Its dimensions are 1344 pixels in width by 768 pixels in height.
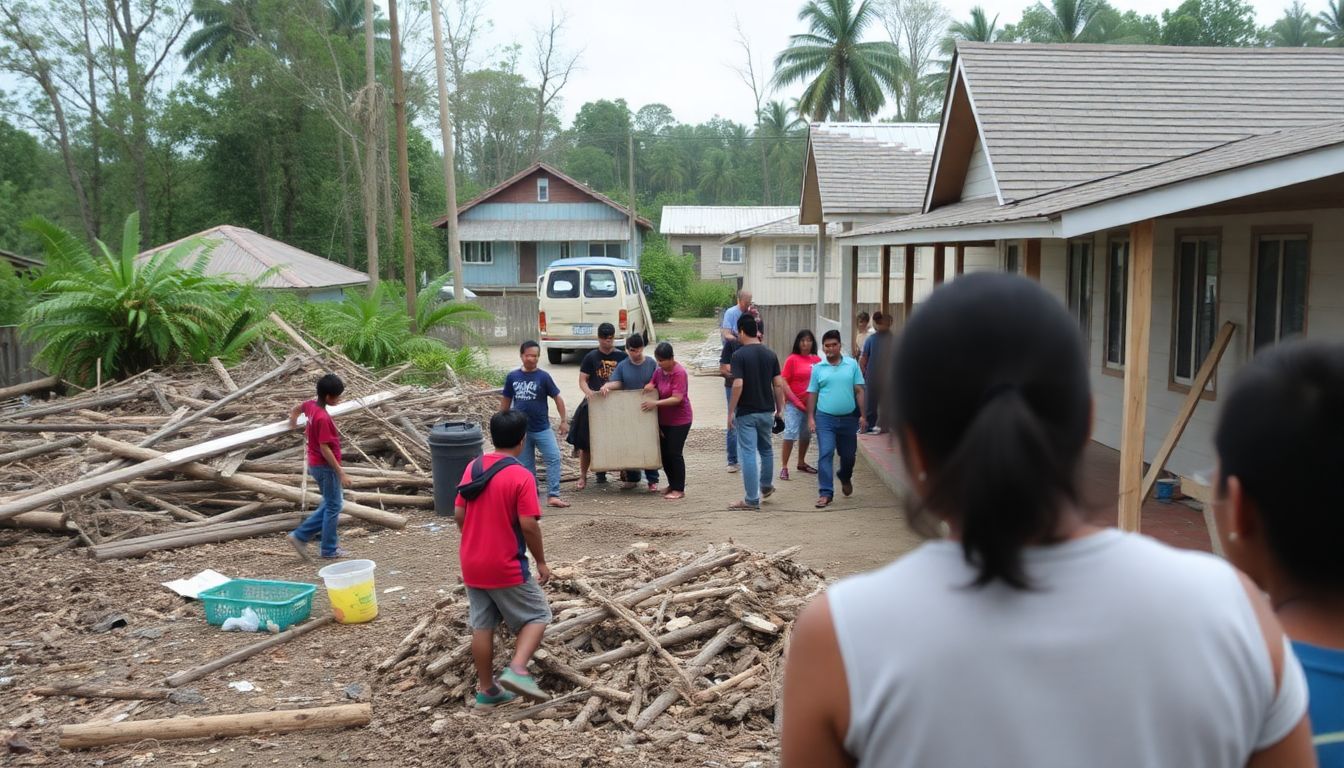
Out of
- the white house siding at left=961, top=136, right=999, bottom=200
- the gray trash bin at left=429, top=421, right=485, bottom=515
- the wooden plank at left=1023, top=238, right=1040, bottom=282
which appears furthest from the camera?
the white house siding at left=961, top=136, right=999, bottom=200

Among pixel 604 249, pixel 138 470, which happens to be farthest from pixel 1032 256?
pixel 604 249

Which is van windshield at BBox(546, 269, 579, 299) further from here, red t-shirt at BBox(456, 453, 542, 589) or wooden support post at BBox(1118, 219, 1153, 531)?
red t-shirt at BBox(456, 453, 542, 589)

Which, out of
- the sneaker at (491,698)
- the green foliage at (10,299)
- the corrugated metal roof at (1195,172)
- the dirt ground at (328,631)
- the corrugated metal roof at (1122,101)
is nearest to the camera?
the dirt ground at (328,631)

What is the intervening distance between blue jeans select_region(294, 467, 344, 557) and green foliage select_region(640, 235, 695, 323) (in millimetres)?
30860

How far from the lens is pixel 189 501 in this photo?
1013 cm

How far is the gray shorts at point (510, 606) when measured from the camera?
5.32 m

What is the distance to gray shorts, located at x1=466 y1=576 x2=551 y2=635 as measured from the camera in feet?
17.5

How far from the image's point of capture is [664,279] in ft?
133

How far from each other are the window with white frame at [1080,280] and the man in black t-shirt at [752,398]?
13.5 feet

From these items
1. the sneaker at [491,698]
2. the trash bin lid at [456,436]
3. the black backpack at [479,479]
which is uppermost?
the black backpack at [479,479]

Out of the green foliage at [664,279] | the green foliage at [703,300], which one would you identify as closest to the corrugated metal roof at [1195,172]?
the green foliage at [664,279]

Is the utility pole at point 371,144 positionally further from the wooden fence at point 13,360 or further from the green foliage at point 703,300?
the green foliage at point 703,300

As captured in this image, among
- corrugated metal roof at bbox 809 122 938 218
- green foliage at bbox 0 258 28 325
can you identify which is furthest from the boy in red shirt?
green foliage at bbox 0 258 28 325

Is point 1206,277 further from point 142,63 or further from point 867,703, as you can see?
point 142,63
